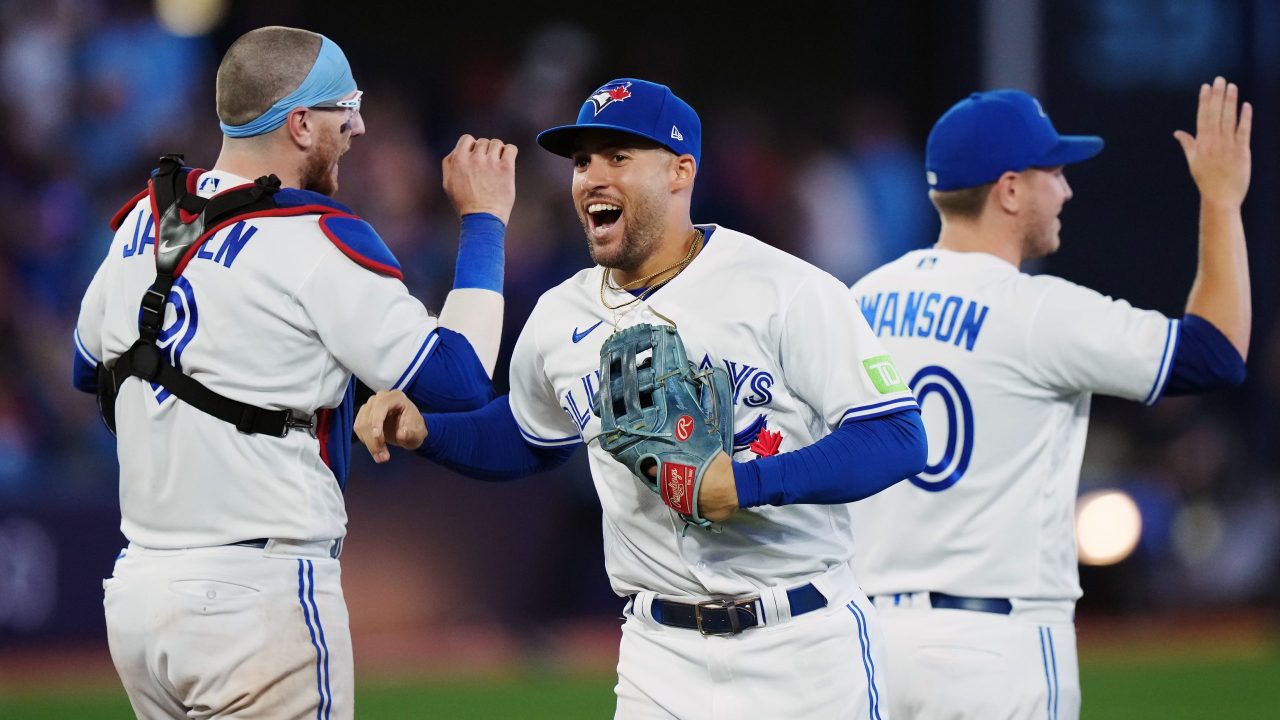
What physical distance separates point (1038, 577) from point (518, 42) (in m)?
10.8

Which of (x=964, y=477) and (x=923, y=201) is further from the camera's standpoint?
(x=923, y=201)

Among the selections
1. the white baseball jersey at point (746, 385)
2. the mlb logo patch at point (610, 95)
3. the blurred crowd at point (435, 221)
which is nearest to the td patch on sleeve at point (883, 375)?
the white baseball jersey at point (746, 385)

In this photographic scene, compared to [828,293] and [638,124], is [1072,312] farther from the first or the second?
[638,124]

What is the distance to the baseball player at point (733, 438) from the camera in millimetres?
3863

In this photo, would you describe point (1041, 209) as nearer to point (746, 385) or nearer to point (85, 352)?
point (746, 385)

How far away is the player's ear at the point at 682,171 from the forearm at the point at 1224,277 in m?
1.55

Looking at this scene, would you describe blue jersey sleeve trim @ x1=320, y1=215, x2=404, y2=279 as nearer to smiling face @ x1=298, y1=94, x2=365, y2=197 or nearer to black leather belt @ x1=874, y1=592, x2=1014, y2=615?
smiling face @ x1=298, y1=94, x2=365, y2=197

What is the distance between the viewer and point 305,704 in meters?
3.97

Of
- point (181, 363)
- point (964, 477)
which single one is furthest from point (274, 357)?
point (964, 477)

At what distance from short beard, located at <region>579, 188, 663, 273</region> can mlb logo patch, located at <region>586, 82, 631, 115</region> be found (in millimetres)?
260

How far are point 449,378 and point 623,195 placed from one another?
0.64 metres

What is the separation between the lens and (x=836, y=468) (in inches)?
147

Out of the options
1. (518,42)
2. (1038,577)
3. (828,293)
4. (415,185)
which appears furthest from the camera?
(518,42)

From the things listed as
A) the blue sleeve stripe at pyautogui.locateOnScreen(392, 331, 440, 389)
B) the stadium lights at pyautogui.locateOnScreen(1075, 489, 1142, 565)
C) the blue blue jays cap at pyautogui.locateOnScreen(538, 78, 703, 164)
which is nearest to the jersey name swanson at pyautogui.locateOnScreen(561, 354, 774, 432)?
the blue blue jays cap at pyautogui.locateOnScreen(538, 78, 703, 164)
